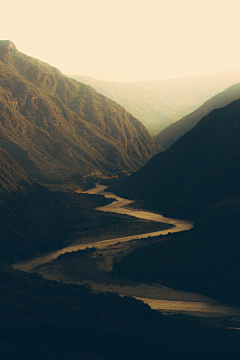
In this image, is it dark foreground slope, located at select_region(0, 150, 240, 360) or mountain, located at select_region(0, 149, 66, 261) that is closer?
dark foreground slope, located at select_region(0, 150, 240, 360)

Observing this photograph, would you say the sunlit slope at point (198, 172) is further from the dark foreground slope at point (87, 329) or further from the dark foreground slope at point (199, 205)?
the dark foreground slope at point (87, 329)

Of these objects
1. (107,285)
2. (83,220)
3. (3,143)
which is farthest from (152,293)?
(3,143)

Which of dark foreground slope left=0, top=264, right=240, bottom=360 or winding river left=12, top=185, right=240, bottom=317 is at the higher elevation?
dark foreground slope left=0, top=264, right=240, bottom=360

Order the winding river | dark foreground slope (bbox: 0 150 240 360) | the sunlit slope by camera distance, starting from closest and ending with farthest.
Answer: dark foreground slope (bbox: 0 150 240 360) < the winding river < the sunlit slope

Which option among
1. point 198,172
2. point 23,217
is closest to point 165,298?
point 23,217

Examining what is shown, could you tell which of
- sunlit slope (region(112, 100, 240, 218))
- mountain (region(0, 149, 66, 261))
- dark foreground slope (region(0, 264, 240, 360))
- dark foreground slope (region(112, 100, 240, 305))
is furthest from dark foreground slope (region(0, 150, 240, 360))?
sunlit slope (region(112, 100, 240, 218))

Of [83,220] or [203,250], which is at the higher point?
[203,250]

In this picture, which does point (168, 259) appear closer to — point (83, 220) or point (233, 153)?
point (83, 220)

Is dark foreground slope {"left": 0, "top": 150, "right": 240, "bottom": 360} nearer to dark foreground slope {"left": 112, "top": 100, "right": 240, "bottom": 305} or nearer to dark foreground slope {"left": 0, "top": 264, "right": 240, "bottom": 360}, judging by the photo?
dark foreground slope {"left": 0, "top": 264, "right": 240, "bottom": 360}
